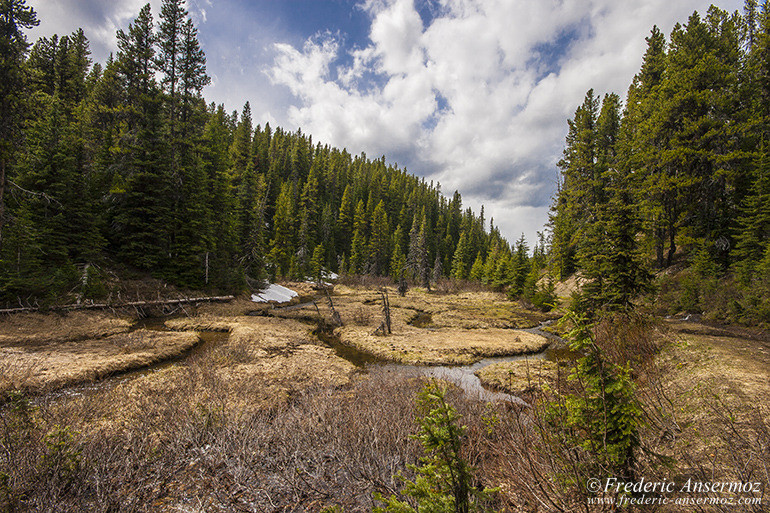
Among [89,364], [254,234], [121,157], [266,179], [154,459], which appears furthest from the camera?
[266,179]

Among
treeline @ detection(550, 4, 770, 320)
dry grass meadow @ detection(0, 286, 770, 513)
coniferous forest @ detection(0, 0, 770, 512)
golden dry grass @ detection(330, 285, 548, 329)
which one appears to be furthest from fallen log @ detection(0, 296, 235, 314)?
treeline @ detection(550, 4, 770, 320)

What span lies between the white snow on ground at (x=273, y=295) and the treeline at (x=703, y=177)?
2672 centimetres

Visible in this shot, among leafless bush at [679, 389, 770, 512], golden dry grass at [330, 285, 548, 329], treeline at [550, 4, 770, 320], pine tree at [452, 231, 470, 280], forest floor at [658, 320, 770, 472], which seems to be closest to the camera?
leafless bush at [679, 389, 770, 512]

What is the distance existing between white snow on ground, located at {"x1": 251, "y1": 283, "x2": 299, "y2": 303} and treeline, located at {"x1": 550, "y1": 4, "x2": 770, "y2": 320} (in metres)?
26.7

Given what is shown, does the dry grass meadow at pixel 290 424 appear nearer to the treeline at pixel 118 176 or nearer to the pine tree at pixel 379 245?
the treeline at pixel 118 176

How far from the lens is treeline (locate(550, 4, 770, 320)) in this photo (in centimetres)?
1359

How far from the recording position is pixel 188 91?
25.5 meters

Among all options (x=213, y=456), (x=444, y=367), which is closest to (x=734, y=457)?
(x=213, y=456)

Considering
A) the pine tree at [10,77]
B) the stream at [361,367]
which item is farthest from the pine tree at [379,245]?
the pine tree at [10,77]

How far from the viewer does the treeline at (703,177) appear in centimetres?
1359

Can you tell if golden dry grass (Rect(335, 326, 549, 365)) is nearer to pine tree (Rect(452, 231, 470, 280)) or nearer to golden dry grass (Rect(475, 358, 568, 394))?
golden dry grass (Rect(475, 358, 568, 394))

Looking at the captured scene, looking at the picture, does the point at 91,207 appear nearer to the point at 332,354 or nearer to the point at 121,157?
the point at 121,157

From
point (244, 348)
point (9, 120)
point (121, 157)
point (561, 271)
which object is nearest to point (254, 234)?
point (121, 157)

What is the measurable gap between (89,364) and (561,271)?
39.5 meters
